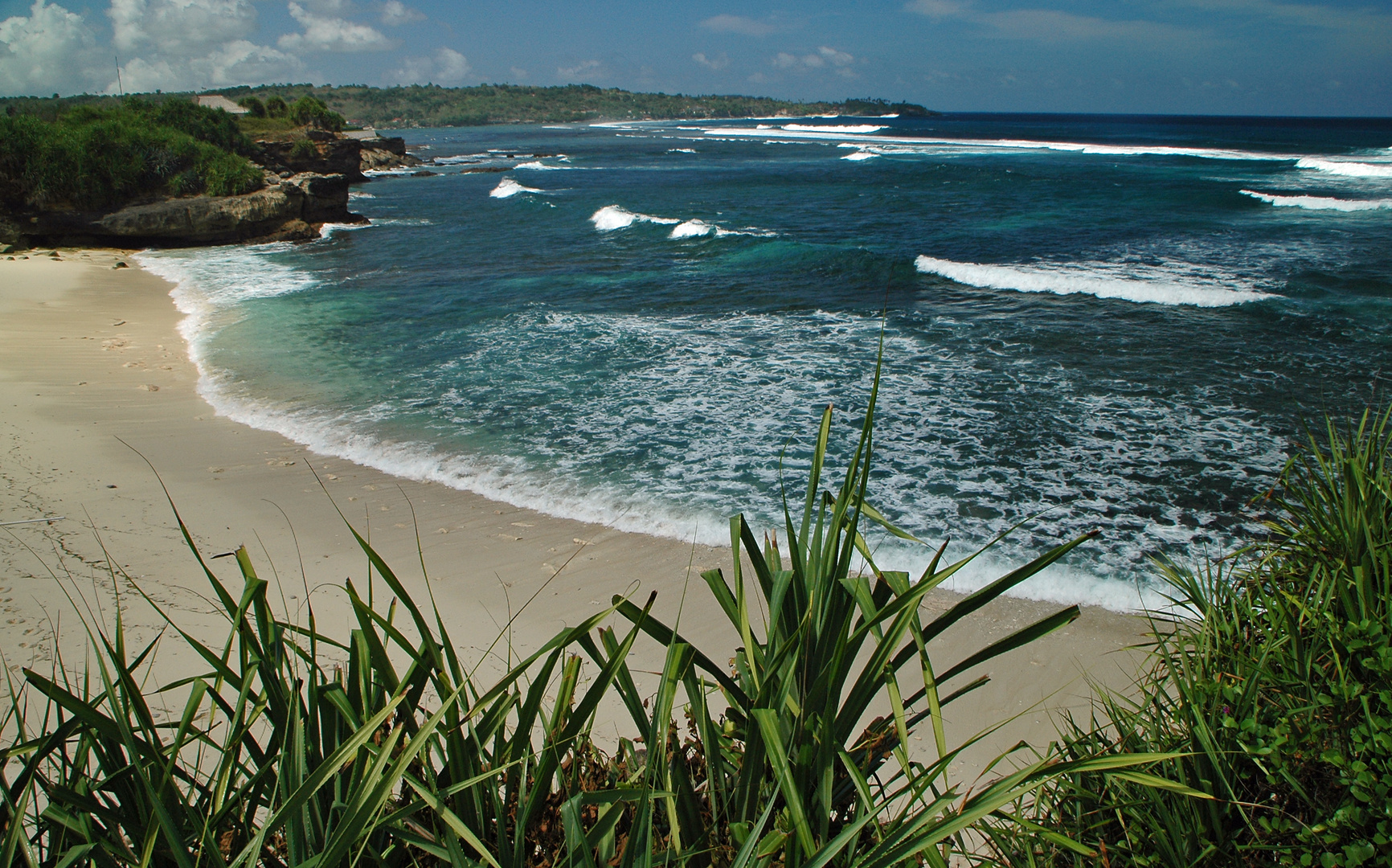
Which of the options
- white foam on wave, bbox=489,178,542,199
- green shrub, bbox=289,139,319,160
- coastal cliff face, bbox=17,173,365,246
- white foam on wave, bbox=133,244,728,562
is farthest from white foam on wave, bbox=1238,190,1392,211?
green shrub, bbox=289,139,319,160

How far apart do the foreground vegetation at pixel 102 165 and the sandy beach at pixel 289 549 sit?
1582 centimetres

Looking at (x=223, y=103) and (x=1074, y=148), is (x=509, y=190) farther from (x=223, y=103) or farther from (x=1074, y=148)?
(x=1074, y=148)

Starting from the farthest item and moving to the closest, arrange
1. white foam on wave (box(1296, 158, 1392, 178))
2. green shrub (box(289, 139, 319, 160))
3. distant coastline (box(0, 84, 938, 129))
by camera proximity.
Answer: distant coastline (box(0, 84, 938, 129)) → green shrub (box(289, 139, 319, 160)) → white foam on wave (box(1296, 158, 1392, 178))

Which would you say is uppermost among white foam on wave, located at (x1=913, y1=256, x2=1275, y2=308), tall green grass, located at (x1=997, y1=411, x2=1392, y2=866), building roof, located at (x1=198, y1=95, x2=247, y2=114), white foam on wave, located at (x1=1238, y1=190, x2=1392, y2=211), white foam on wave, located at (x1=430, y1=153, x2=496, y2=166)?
building roof, located at (x1=198, y1=95, x2=247, y2=114)

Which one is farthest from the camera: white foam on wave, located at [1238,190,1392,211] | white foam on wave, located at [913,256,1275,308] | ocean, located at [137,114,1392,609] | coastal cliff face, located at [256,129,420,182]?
coastal cliff face, located at [256,129,420,182]

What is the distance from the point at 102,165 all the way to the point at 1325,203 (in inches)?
1525

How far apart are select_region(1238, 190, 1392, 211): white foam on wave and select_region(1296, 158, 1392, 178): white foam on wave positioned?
38.0ft

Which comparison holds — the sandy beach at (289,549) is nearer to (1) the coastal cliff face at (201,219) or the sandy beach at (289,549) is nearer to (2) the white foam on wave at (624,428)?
(2) the white foam on wave at (624,428)

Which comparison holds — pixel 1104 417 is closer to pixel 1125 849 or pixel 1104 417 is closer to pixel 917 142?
pixel 1125 849

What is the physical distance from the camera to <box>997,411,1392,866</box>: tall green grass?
204 cm

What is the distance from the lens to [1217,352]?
11.3 meters

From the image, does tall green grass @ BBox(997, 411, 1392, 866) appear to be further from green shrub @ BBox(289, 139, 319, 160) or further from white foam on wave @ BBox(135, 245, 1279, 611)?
green shrub @ BBox(289, 139, 319, 160)

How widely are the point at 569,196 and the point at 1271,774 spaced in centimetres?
3500

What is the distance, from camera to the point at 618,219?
86.7 feet
